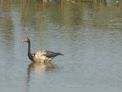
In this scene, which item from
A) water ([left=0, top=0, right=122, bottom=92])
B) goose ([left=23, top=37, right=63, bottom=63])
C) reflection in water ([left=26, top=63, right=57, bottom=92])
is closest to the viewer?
water ([left=0, top=0, right=122, bottom=92])

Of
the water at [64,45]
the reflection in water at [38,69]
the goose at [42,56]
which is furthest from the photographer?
the goose at [42,56]

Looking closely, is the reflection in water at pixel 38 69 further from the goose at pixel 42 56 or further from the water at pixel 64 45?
the goose at pixel 42 56

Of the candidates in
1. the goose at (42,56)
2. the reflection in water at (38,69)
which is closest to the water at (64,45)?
the reflection in water at (38,69)

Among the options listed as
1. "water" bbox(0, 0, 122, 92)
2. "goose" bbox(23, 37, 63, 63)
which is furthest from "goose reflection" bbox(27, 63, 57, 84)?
"goose" bbox(23, 37, 63, 63)

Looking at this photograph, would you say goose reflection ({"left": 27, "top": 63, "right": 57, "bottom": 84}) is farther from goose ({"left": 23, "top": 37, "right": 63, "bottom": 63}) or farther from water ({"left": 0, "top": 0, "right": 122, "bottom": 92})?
goose ({"left": 23, "top": 37, "right": 63, "bottom": 63})

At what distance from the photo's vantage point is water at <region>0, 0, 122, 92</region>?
1719 cm

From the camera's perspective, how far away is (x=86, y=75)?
1808cm

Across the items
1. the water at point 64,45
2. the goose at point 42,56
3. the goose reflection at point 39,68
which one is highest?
the goose at point 42,56

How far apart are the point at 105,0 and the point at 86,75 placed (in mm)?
20355

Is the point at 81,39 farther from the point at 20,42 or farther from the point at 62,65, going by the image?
the point at 62,65

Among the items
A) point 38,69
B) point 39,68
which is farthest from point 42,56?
point 38,69

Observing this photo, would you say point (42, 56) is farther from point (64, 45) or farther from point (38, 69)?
point (64, 45)

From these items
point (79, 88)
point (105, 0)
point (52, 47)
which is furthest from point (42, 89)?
point (105, 0)

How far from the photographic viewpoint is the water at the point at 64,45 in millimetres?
17188
